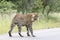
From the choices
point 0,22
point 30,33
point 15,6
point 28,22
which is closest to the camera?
point 28,22

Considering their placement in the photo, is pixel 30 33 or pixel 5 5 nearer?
pixel 30 33

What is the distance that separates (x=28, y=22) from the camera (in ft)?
45.3

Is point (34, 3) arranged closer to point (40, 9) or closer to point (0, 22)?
point (40, 9)

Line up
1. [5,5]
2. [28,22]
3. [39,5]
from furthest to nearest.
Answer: [39,5] → [5,5] → [28,22]

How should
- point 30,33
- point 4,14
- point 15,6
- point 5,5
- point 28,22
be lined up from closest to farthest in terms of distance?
point 28,22 < point 30,33 < point 4,14 < point 5,5 < point 15,6

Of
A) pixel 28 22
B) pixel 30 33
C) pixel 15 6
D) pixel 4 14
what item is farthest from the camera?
pixel 15 6

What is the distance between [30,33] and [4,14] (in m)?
6.12

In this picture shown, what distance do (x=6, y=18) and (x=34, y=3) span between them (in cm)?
1016

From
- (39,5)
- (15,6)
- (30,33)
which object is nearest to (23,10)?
(15,6)

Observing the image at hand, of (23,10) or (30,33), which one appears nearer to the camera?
(30,33)

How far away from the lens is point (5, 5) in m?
25.7

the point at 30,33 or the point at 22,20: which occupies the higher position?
the point at 22,20

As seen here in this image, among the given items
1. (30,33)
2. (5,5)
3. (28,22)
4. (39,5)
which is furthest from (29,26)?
(39,5)

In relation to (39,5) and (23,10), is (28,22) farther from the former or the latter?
(39,5)
